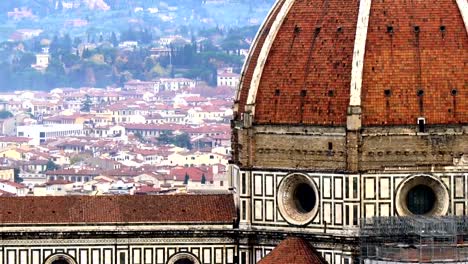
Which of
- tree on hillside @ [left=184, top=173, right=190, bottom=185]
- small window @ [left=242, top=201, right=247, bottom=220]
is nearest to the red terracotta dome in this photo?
small window @ [left=242, top=201, right=247, bottom=220]

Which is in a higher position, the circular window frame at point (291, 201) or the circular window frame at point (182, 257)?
the circular window frame at point (291, 201)

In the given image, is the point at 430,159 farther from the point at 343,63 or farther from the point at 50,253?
the point at 50,253

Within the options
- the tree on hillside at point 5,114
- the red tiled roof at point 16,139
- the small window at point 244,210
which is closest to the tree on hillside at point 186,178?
the red tiled roof at point 16,139

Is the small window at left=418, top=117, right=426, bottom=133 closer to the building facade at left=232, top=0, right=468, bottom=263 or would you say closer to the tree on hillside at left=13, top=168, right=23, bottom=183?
the building facade at left=232, top=0, right=468, bottom=263

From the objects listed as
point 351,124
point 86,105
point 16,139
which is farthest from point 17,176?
point 351,124

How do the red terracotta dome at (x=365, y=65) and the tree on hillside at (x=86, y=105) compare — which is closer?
the red terracotta dome at (x=365, y=65)

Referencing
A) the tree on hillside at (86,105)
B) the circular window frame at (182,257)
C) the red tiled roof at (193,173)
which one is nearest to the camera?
the circular window frame at (182,257)

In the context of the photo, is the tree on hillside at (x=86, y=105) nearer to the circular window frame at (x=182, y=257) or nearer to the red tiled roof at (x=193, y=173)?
the red tiled roof at (x=193, y=173)
